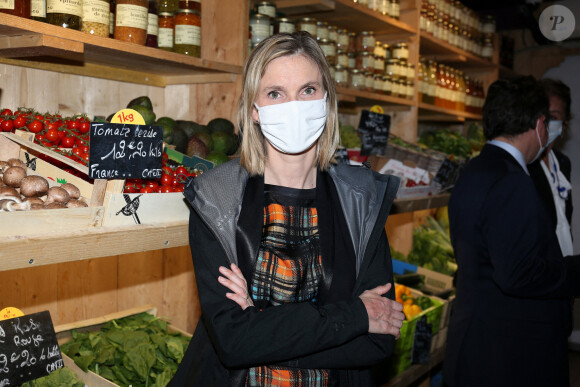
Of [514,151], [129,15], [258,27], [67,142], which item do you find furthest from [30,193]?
[514,151]

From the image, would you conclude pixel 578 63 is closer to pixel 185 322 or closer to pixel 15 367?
pixel 185 322

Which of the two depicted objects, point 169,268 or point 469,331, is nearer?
point 469,331

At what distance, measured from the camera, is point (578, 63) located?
6352 millimetres

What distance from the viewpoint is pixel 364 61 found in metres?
3.77

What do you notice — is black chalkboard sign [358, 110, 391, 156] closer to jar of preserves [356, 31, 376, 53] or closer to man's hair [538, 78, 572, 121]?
jar of preserves [356, 31, 376, 53]

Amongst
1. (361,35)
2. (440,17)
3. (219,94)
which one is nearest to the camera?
(219,94)

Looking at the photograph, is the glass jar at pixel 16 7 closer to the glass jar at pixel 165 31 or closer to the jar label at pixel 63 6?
the jar label at pixel 63 6

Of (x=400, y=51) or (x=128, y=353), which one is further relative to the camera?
(x=400, y=51)

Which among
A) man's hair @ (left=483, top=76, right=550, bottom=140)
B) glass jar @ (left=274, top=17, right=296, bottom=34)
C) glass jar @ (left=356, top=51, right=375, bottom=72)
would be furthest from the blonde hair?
glass jar @ (left=356, top=51, right=375, bottom=72)

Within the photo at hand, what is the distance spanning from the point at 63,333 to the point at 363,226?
60.4 inches

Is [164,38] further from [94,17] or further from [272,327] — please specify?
[272,327]

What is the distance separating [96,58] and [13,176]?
0.88 m

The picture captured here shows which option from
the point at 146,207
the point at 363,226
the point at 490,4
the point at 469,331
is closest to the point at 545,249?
the point at 469,331

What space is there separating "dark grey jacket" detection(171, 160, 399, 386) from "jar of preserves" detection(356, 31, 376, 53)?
234cm
